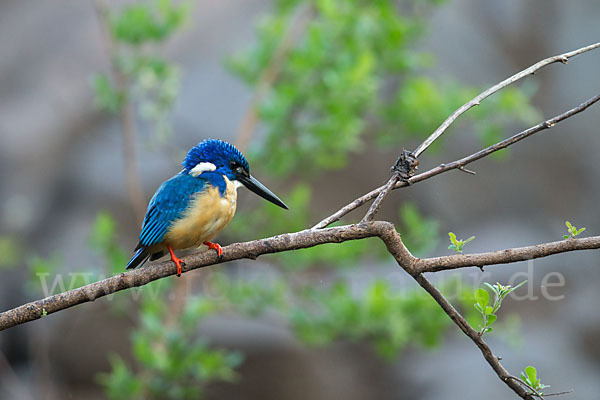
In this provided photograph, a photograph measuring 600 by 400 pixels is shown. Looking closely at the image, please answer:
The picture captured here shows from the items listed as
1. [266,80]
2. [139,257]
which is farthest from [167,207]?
[266,80]

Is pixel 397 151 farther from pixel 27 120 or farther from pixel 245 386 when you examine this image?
pixel 27 120

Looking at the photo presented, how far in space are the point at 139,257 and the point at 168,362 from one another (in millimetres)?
1030

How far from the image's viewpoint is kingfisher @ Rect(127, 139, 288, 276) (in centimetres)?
193

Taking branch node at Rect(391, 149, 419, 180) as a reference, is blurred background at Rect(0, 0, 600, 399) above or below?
above

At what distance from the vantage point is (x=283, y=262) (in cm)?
337

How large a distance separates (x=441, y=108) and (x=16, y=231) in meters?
3.05

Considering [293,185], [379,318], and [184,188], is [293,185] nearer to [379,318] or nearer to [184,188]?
[379,318]

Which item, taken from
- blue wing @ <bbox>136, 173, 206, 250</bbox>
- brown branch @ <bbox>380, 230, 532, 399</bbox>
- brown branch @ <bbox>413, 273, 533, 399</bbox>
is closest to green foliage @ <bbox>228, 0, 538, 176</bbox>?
blue wing @ <bbox>136, 173, 206, 250</bbox>

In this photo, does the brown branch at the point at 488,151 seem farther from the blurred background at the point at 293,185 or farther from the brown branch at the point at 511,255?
the blurred background at the point at 293,185

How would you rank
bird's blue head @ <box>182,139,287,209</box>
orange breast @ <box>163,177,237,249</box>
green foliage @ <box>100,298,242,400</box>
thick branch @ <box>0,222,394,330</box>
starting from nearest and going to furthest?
thick branch @ <box>0,222,394,330</box>
orange breast @ <box>163,177,237,249</box>
bird's blue head @ <box>182,139,287,209</box>
green foliage @ <box>100,298,242,400</box>

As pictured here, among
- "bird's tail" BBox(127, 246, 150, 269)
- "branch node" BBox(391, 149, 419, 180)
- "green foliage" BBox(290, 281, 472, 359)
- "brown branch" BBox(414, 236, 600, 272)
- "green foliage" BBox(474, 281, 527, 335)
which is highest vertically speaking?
"green foliage" BBox(290, 281, 472, 359)

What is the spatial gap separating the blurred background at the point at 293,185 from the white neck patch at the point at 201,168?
996 millimetres

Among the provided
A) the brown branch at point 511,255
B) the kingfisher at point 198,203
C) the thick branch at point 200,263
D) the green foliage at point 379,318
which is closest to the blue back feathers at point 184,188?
the kingfisher at point 198,203

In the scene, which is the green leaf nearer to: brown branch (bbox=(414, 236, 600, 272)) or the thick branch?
brown branch (bbox=(414, 236, 600, 272))
